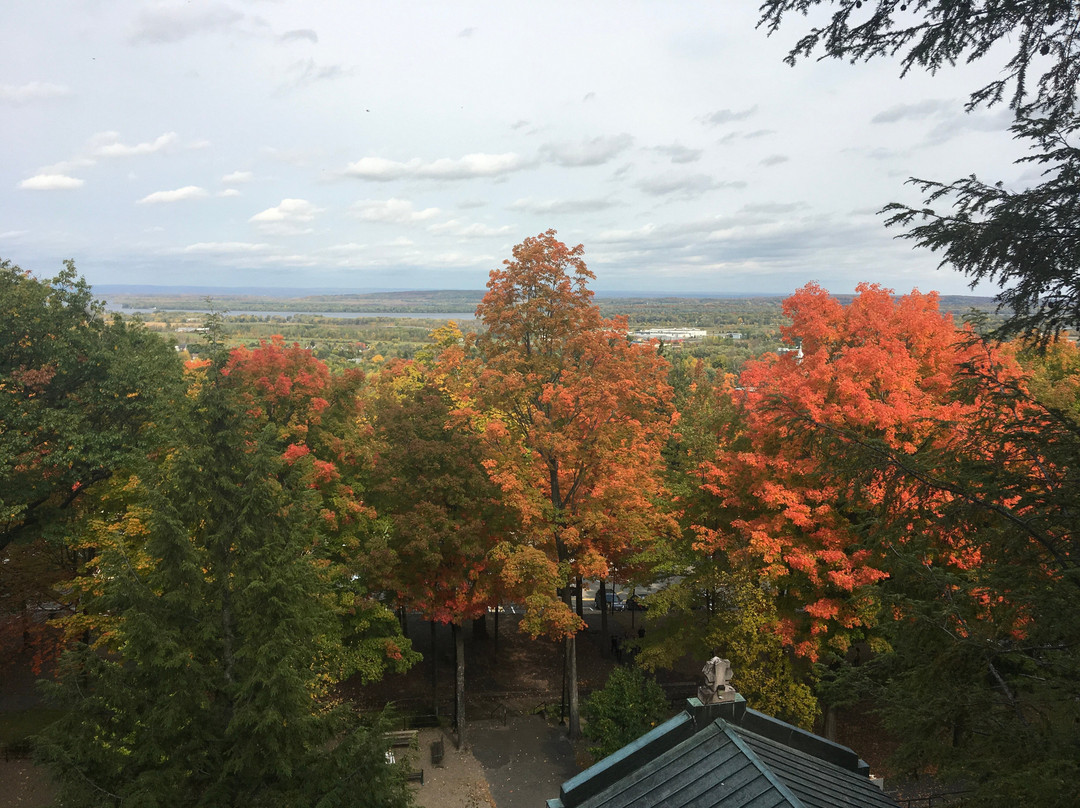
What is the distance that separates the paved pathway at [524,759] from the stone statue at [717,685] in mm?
10613

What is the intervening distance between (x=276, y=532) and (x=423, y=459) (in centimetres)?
684

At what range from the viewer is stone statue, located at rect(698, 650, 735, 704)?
7.73 m

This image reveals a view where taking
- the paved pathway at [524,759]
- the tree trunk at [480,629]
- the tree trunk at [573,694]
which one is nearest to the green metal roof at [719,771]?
the paved pathway at [524,759]

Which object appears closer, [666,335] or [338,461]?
[338,461]

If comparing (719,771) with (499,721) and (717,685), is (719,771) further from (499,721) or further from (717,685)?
(499,721)

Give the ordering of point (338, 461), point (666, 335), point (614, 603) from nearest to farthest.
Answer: point (338, 461) < point (614, 603) < point (666, 335)

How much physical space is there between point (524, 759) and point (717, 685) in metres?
12.7

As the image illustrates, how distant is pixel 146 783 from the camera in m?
8.62

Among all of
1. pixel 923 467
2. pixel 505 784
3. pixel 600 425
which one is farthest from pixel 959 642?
pixel 505 784

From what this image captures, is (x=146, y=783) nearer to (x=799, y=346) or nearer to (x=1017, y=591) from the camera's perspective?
(x=1017, y=591)

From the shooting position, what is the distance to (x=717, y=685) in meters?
7.76

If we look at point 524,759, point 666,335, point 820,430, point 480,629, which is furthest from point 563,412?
point 666,335

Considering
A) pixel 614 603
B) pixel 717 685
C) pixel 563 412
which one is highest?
pixel 563 412

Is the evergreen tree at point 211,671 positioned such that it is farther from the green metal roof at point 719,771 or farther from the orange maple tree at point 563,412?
the orange maple tree at point 563,412
